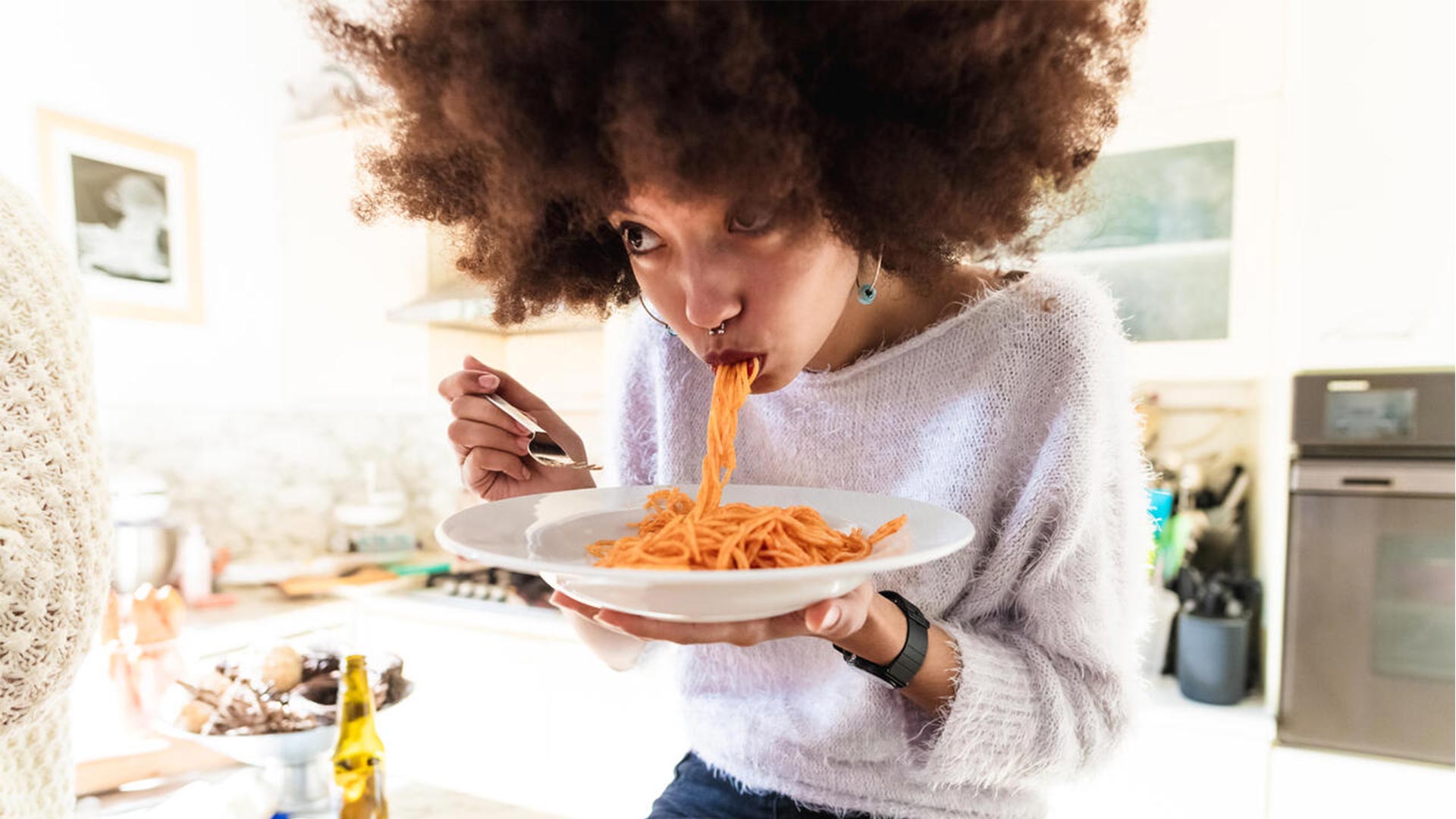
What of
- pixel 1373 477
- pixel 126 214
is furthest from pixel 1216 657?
pixel 126 214

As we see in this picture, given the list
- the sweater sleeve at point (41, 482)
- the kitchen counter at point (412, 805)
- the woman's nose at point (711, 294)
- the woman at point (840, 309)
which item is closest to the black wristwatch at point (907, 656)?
the woman at point (840, 309)

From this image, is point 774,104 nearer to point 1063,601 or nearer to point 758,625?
point 758,625

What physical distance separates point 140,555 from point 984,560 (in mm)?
2694

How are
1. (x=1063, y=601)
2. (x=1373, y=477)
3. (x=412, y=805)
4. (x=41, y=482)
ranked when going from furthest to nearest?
(x=1373, y=477) → (x=412, y=805) → (x=1063, y=601) → (x=41, y=482)

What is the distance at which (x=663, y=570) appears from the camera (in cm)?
52

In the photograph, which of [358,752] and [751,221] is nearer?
[751,221]

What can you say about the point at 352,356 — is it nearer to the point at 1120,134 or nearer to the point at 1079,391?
the point at 1120,134

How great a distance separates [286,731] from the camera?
989 millimetres

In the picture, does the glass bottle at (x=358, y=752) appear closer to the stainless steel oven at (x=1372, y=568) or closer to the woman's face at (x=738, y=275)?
the woman's face at (x=738, y=275)

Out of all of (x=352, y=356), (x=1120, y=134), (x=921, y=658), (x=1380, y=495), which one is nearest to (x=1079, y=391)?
(x=921, y=658)

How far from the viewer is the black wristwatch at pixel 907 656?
75cm

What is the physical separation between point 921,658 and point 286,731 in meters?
0.76

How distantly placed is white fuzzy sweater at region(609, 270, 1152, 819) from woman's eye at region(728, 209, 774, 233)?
0.35 metres

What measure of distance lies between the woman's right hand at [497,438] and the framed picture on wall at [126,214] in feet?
7.56
